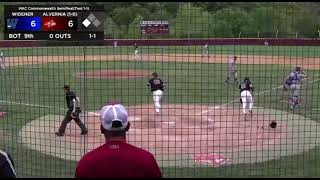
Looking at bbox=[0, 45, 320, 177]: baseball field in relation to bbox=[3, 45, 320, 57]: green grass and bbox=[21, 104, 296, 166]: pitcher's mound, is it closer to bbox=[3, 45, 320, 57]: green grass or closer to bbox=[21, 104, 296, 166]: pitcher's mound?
bbox=[21, 104, 296, 166]: pitcher's mound

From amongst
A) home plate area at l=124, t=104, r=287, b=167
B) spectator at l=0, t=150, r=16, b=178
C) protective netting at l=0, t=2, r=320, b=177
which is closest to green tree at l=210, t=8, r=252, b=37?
protective netting at l=0, t=2, r=320, b=177

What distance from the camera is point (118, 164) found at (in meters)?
3.04

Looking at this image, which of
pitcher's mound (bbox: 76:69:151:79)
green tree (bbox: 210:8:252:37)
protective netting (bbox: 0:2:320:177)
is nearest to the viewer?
protective netting (bbox: 0:2:320:177)

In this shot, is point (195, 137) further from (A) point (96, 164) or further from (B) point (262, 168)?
(A) point (96, 164)

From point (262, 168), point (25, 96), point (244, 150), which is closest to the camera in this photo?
point (262, 168)

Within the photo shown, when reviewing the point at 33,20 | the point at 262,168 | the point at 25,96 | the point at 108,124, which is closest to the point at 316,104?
the point at 262,168

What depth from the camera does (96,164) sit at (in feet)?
10.1

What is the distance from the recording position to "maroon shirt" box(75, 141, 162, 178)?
3.03 metres

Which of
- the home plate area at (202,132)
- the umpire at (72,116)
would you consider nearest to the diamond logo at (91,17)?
the home plate area at (202,132)

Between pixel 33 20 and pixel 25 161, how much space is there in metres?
4.19

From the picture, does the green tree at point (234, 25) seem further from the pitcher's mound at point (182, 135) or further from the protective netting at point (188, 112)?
the pitcher's mound at point (182, 135)
